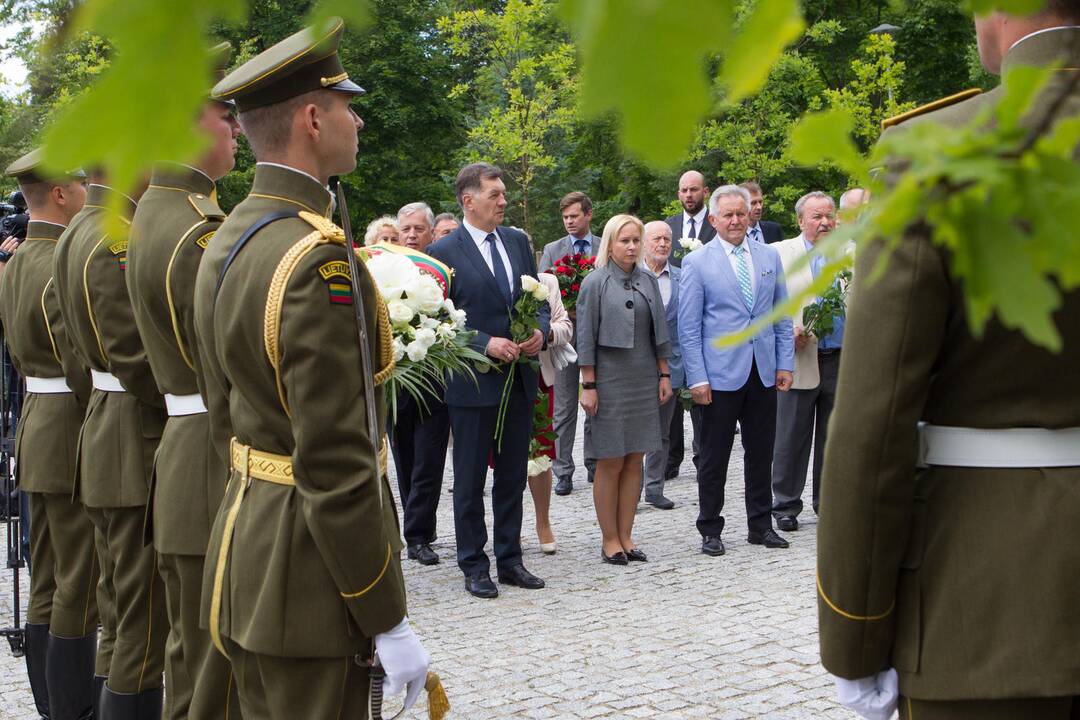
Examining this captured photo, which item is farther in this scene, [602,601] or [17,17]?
[602,601]

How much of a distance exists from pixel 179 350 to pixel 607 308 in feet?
13.6

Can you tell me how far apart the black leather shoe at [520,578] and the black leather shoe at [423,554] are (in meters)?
0.64

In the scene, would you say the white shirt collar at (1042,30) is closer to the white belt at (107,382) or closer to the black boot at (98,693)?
the white belt at (107,382)

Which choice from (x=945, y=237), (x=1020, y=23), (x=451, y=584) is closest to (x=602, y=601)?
(x=451, y=584)

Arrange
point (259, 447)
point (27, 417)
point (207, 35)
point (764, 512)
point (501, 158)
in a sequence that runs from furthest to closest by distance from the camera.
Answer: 1. point (501, 158)
2. point (764, 512)
3. point (27, 417)
4. point (259, 447)
5. point (207, 35)

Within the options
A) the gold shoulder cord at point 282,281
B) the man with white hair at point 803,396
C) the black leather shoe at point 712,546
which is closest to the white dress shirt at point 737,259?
the man with white hair at point 803,396

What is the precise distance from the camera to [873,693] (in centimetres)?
225

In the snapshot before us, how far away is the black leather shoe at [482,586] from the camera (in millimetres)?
6762

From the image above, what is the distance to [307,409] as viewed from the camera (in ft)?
8.51

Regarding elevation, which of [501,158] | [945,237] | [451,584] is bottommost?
[451,584]

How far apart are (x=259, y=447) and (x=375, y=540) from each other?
14.4 inches

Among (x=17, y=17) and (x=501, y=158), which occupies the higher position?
(x=501, y=158)

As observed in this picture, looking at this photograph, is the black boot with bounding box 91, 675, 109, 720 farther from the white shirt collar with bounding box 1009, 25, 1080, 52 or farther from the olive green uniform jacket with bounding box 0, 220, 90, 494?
the white shirt collar with bounding box 1009, 25, 1080, 52

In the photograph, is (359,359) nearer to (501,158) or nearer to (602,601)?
(602,601)
